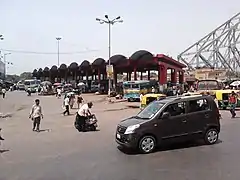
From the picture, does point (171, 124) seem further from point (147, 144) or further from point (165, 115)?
Result: point (147, 144)

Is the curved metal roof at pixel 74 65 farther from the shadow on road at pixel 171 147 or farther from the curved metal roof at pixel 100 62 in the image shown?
the shadow on road at pixel 171 147

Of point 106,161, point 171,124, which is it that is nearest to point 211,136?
point 171,124

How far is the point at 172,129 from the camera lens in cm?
1221

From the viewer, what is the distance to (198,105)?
13.0m

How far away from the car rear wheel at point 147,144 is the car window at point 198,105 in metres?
1.72

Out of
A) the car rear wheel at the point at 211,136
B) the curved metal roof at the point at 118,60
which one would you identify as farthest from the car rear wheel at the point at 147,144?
the curved metal roof at the point at 118,60

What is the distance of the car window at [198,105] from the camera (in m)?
12.8

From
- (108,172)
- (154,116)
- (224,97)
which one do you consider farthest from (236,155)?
(224,97)

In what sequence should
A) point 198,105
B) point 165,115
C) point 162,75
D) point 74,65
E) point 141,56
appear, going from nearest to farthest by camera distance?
1. point 165,115
2. point 198,105
3. point 141,56
4. point 162,75
5. point 74,65

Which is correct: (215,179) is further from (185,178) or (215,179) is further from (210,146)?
(210,146)

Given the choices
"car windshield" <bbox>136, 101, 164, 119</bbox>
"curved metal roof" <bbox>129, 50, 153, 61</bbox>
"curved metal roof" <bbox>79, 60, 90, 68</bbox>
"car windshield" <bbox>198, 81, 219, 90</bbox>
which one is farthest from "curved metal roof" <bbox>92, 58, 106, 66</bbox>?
"car windshield" <bbox>136, 101, 164, 119</bbox>

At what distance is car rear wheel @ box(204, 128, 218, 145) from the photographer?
13000 mm

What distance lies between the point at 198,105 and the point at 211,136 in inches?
44.5

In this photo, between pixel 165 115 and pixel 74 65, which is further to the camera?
pixel 74 65
